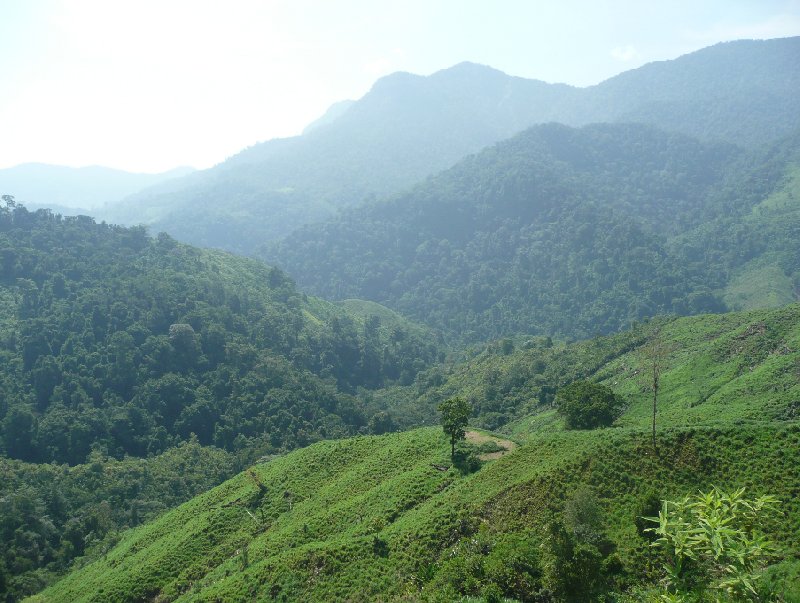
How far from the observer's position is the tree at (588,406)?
49812 millimetres

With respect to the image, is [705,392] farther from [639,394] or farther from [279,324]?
[279,324]

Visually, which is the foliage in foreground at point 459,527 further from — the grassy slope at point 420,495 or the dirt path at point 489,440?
the dirt path at point 489,440

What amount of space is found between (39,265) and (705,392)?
5256 inches

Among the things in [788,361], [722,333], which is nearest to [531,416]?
[722,333]

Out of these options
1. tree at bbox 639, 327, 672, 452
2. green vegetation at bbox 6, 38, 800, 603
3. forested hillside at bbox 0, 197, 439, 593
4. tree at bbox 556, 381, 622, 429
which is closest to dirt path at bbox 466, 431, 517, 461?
green vegetation at bbox 6, 38, 800, 603

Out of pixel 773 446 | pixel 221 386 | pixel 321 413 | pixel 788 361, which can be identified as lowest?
pixel 321 413

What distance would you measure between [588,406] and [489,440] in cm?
985

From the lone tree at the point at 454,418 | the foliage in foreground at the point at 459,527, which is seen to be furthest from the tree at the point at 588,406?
the lone tree at the point at 454,418

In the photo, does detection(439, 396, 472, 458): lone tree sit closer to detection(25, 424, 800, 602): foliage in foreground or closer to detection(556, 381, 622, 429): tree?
detection(25, 424, 800, 602): foliage in foreground

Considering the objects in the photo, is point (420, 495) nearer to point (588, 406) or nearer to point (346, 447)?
point (346, 447)

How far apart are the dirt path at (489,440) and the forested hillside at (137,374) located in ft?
154

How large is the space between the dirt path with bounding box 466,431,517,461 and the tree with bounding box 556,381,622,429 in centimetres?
690

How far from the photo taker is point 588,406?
5047cm

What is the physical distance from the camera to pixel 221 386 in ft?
358
